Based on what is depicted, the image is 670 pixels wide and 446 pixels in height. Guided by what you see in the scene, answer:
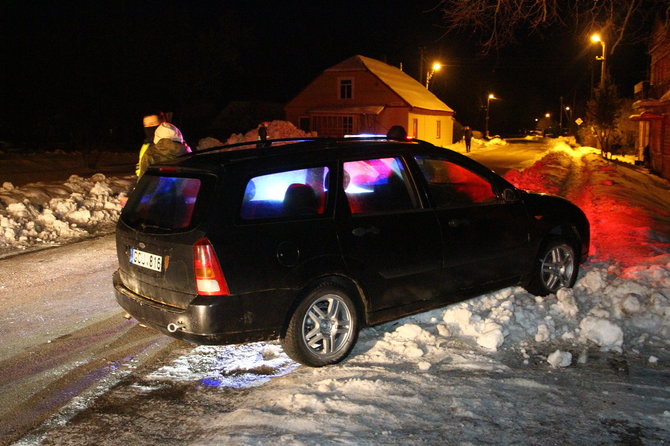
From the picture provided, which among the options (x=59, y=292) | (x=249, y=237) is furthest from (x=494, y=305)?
(x=59, y=292)

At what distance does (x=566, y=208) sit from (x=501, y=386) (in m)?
2.85

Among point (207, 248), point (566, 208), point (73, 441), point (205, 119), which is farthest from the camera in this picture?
point (205, 119)

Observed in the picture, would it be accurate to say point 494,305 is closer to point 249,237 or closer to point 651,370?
point 651,370

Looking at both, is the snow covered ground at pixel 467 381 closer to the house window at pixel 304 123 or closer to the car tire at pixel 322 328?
the car tire at pixel 322 328

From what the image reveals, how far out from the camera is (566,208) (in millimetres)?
6652

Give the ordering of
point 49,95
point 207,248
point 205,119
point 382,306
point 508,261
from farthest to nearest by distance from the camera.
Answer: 1. point 205,119
2. point 49,95
3. point 508,261
4. point 382,306
5. point 207,248

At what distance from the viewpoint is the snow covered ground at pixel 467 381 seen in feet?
12.5

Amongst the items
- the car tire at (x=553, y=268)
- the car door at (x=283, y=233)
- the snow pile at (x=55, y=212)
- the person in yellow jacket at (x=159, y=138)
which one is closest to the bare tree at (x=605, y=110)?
the snow pile at (x=55, y=212)

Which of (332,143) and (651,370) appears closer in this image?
(651,370)

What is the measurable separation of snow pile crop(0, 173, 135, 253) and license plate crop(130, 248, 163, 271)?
5093mm

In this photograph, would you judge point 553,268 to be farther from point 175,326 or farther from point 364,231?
point 175,326

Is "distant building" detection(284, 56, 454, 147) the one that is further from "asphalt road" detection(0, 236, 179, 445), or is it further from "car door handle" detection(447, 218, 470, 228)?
"car door handle" detection(447, 218, 470, 228)

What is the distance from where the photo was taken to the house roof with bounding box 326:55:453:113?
45.5 m

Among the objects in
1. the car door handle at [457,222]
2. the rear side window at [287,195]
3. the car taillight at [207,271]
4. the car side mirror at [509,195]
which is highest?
the rear side window at [287,195]
